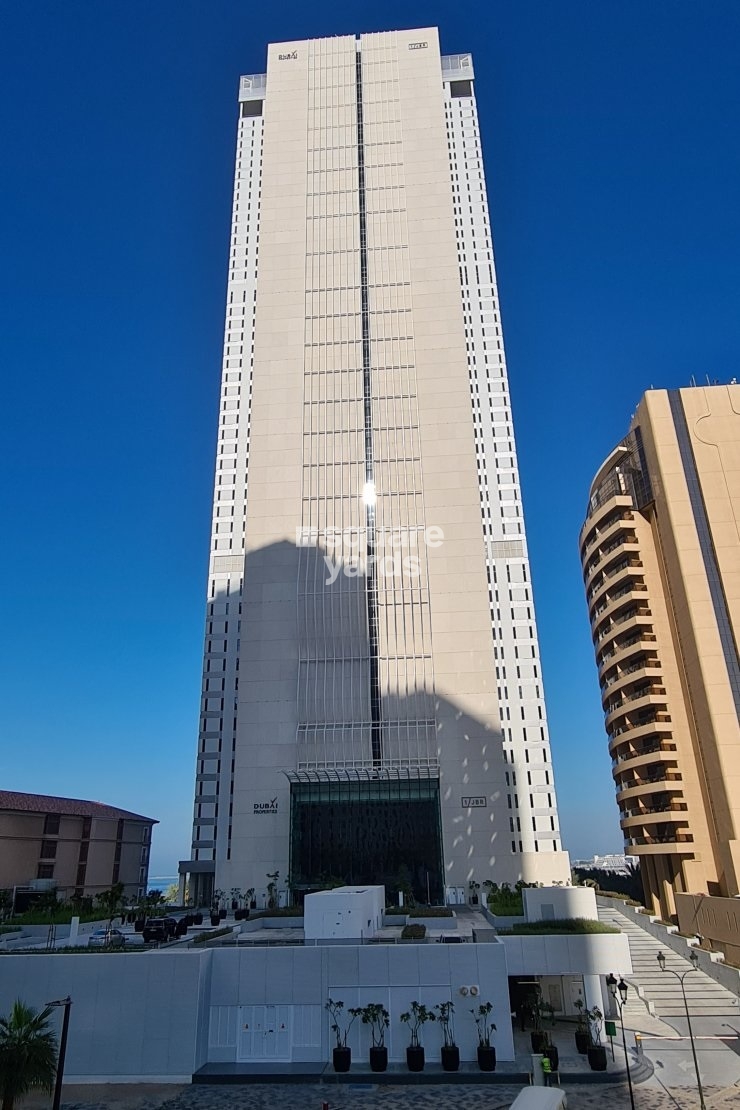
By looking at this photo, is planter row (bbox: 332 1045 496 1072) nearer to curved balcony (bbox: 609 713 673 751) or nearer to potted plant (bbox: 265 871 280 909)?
potted plant (bbox: 265 871 280 909)

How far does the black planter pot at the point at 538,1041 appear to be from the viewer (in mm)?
28109

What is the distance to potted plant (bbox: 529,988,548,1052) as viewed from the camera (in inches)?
1114

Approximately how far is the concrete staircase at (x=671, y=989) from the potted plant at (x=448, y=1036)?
14.0 meters

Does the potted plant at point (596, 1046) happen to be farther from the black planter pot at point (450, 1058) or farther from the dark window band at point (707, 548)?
the dark window band at point (707, 548)

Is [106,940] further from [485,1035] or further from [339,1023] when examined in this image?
[485,1035]

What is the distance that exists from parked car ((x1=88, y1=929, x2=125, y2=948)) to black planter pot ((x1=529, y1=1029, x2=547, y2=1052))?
1693 centimetres

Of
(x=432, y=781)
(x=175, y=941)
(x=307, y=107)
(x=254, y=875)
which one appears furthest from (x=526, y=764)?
(x=307, y=107)

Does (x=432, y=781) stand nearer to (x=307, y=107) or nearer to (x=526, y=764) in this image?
(x=526, y=764)

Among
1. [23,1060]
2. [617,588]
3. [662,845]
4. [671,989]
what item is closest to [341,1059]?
[23,1060]

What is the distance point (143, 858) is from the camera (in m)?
104

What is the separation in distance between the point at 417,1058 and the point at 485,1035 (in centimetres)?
271

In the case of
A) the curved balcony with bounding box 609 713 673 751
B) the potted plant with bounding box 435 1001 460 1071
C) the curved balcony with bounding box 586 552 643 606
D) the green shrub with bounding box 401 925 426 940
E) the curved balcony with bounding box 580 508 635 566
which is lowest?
the potted plant with bounding box 435 1001 460 1071

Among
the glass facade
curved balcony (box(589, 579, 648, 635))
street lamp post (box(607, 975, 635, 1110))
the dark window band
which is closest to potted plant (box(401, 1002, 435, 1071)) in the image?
street lamp post (box(607, 975, 635, 1110))

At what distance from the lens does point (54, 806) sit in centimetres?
8588
